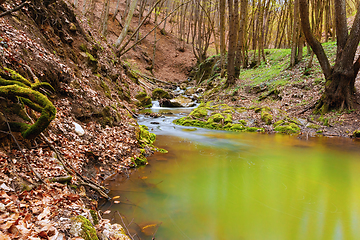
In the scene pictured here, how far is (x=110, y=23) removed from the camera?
93.8 ft

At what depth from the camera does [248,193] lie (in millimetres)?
4480

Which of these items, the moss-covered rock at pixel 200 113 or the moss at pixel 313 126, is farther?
the moss-covered rock at pixel 200 113

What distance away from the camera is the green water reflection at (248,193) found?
133 inches

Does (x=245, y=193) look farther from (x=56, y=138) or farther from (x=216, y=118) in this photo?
(x=216, y=118)

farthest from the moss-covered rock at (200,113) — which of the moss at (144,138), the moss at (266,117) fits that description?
the moss at (144,138)

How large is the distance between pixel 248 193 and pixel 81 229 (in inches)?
138

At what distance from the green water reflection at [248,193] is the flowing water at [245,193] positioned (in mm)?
14

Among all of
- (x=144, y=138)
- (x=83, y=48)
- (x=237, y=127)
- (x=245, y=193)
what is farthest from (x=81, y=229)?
(x=237, y=127)

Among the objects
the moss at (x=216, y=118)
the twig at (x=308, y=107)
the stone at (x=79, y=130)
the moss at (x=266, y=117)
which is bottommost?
the stone at (x=79, y=130)

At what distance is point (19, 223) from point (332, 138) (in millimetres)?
10307

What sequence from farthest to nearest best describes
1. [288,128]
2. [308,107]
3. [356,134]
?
1. [308,107]
2. [288,128]
3. [356,134]

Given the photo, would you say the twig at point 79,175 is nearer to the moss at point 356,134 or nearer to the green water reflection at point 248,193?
the green water reflection at point 248,193

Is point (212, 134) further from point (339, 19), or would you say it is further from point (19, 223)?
point (19, 223)

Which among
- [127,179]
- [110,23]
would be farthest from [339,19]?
[110,23]
